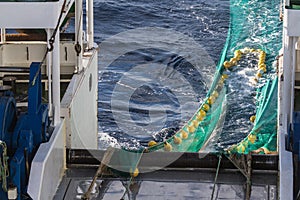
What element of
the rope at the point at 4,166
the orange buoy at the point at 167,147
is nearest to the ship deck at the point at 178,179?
the rope at the point at 4,166

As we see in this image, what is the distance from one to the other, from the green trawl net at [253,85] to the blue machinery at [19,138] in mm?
942

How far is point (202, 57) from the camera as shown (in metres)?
15.2

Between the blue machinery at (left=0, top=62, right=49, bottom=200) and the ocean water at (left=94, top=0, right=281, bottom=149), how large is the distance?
13.9 feet

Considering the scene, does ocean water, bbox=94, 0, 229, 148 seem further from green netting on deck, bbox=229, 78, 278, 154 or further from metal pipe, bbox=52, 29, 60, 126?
metal pipe, bbox=52, 29, 60, 126

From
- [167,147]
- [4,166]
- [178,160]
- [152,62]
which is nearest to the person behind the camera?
[4,166]

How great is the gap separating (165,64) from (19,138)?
10446 millimetres

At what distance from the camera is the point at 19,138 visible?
4.85 m

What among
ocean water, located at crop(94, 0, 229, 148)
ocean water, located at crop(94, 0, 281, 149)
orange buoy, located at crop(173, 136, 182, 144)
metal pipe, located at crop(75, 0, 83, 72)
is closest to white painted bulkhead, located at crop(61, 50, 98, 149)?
metal pipe, located at crop(75, 0, 83, 72)

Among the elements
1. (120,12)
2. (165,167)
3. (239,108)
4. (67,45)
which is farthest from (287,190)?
(120,12)

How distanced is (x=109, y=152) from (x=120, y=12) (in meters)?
14.0

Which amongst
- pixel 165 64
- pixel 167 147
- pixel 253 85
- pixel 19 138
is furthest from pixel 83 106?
pixel 165 64

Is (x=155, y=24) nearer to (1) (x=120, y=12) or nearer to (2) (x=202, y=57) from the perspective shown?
(1) (x=120, y=12)

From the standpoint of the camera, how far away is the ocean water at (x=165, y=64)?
11.2 metres

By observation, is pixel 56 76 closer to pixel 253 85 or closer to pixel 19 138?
pixel 19 138
